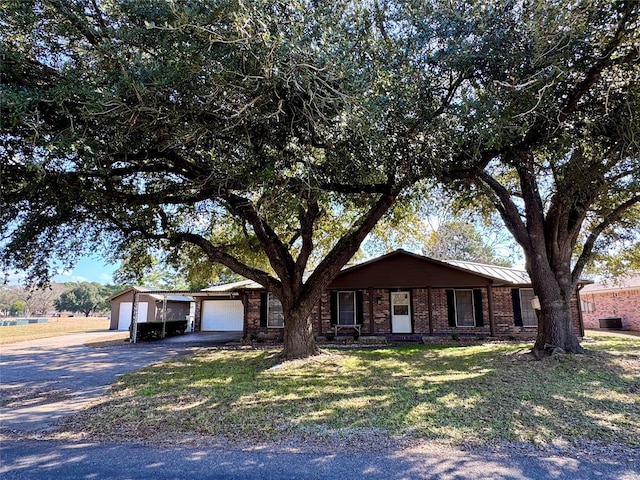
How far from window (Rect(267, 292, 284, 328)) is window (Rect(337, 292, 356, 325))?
2.59m

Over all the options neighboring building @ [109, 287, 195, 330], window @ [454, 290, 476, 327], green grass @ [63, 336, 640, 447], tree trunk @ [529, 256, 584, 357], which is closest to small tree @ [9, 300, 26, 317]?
neighboring building @ [109, 287, 195, 330]

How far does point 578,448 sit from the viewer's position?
13.4 ft

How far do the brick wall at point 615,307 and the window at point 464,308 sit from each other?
35.0 feet

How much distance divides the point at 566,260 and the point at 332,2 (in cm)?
830

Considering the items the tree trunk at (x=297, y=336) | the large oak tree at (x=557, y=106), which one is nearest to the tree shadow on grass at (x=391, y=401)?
the tree trunk at (x=297, y=336)

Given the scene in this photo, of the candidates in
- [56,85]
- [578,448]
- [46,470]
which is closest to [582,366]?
[578,448]

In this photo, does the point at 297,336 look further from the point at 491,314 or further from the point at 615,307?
the point at 615,307

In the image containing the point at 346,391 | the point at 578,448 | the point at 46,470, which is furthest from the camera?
the point at 346,391

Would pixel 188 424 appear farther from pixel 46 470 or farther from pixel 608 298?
pixel 608 298

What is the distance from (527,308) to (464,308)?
8.55 feet

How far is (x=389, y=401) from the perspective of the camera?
591 cm

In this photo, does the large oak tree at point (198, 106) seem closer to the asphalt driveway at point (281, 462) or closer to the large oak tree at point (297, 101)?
the large oak tree at point (297, 101)

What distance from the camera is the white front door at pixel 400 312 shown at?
16125 mm

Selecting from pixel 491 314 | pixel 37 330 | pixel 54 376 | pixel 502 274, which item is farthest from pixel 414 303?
pixel 37 330
